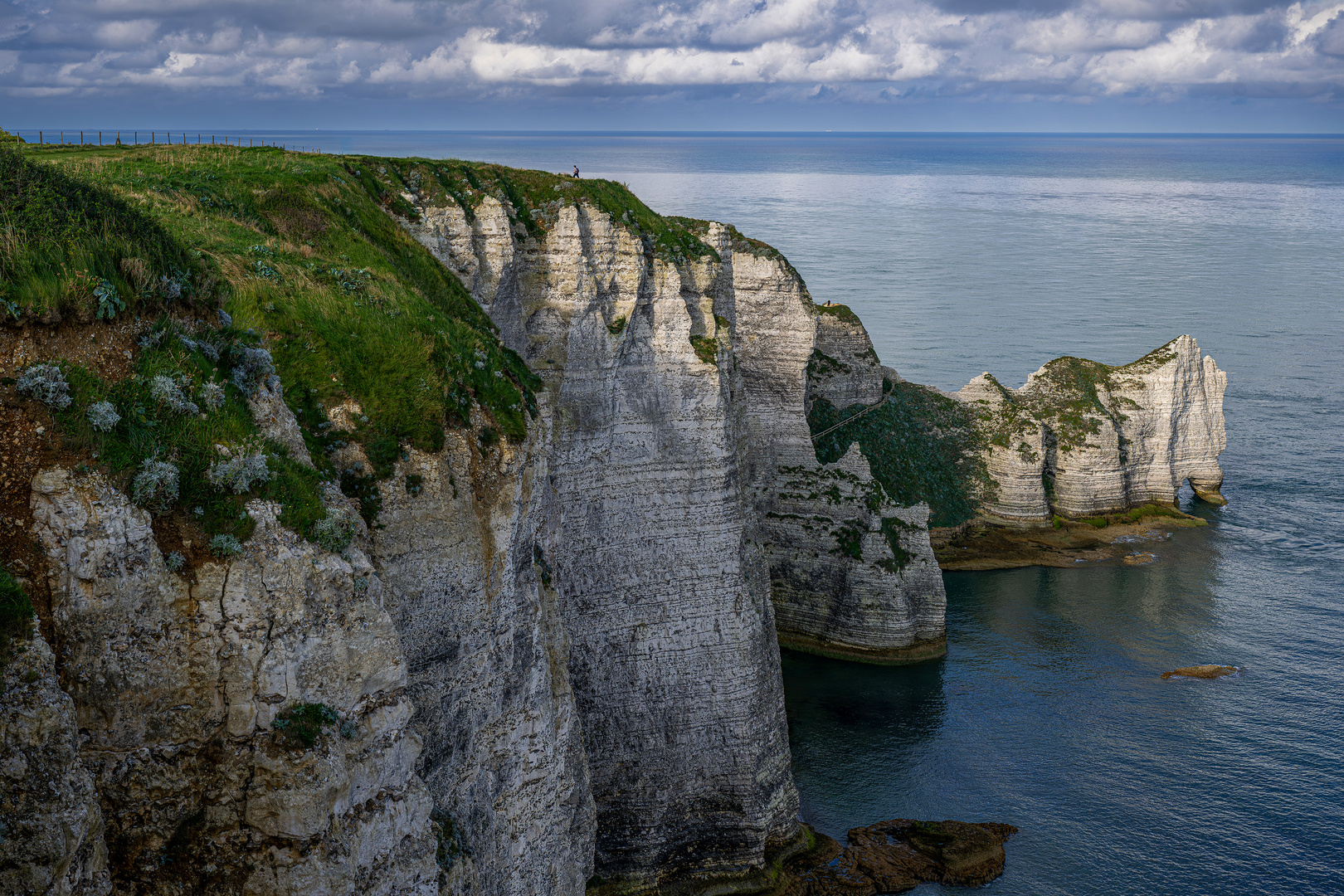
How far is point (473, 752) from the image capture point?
18406mm

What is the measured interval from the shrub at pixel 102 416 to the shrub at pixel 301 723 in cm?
413

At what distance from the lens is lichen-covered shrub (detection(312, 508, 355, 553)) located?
13.2m

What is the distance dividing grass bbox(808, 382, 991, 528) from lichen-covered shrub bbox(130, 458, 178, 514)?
46.7 metres

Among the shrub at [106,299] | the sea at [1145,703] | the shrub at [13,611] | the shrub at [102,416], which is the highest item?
the shrub at [106,299]

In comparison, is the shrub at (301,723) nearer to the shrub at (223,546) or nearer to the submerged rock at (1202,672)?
the shrub at (223,546)

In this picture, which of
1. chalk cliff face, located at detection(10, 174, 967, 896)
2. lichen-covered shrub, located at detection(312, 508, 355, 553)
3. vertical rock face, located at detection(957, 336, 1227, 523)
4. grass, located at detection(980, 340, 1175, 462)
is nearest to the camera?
chalk cliff face, located at detection(10, 174, 967, 896)

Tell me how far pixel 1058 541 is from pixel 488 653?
52324 mm

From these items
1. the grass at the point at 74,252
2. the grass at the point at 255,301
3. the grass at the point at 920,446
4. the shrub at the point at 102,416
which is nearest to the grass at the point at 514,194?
the grass at the point at 255,301

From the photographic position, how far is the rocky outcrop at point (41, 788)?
9594mm

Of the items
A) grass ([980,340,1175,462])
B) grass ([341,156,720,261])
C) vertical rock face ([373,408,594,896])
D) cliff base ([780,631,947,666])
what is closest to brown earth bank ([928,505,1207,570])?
grass ([980,340,1175,462])

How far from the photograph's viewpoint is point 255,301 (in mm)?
17828

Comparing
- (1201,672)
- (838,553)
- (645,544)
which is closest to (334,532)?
(645,544)

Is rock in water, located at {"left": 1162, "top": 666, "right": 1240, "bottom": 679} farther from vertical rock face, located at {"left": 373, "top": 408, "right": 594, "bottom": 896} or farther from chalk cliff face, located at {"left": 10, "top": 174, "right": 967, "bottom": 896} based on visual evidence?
vertical rock face, located at {"left": 373, "top": 408, "right": 594, "bottom": 896}

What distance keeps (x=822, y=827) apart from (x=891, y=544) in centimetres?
1628
